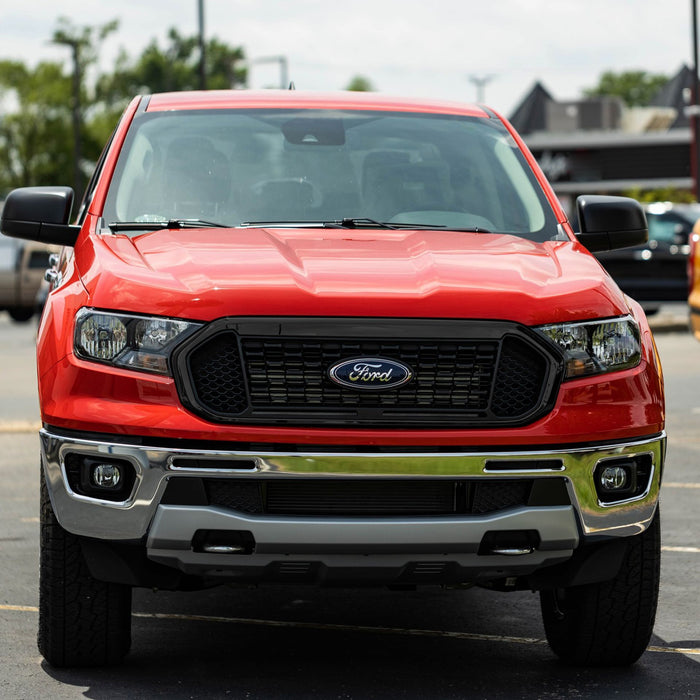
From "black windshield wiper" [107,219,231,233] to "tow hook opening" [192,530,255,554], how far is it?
4.40ft

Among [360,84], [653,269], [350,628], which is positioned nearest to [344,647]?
[350,628]

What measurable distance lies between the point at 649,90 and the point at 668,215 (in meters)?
127

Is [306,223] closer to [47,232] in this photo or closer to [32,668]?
[47,232]

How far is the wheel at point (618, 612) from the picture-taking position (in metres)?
4.97

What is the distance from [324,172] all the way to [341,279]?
4.39 ft

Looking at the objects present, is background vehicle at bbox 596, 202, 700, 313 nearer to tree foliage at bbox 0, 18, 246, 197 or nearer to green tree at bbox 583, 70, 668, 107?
tree foliage at bbox 0, 18, 246, 197

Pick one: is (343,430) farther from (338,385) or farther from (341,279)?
(341,279)

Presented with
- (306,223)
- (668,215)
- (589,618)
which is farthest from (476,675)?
(668,215)

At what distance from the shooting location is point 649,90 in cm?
14575

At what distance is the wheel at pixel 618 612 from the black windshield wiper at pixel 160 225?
5.69 feet

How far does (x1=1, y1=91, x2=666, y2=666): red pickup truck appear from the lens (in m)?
4.46

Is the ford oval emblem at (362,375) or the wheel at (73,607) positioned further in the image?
the wheel at (73,607)

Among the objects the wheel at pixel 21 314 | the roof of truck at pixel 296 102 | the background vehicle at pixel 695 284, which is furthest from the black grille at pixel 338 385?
the wheel at pixel 21 314

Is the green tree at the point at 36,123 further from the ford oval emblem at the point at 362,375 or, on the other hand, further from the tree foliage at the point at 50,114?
the ford oval emblem at the point at 362,375
